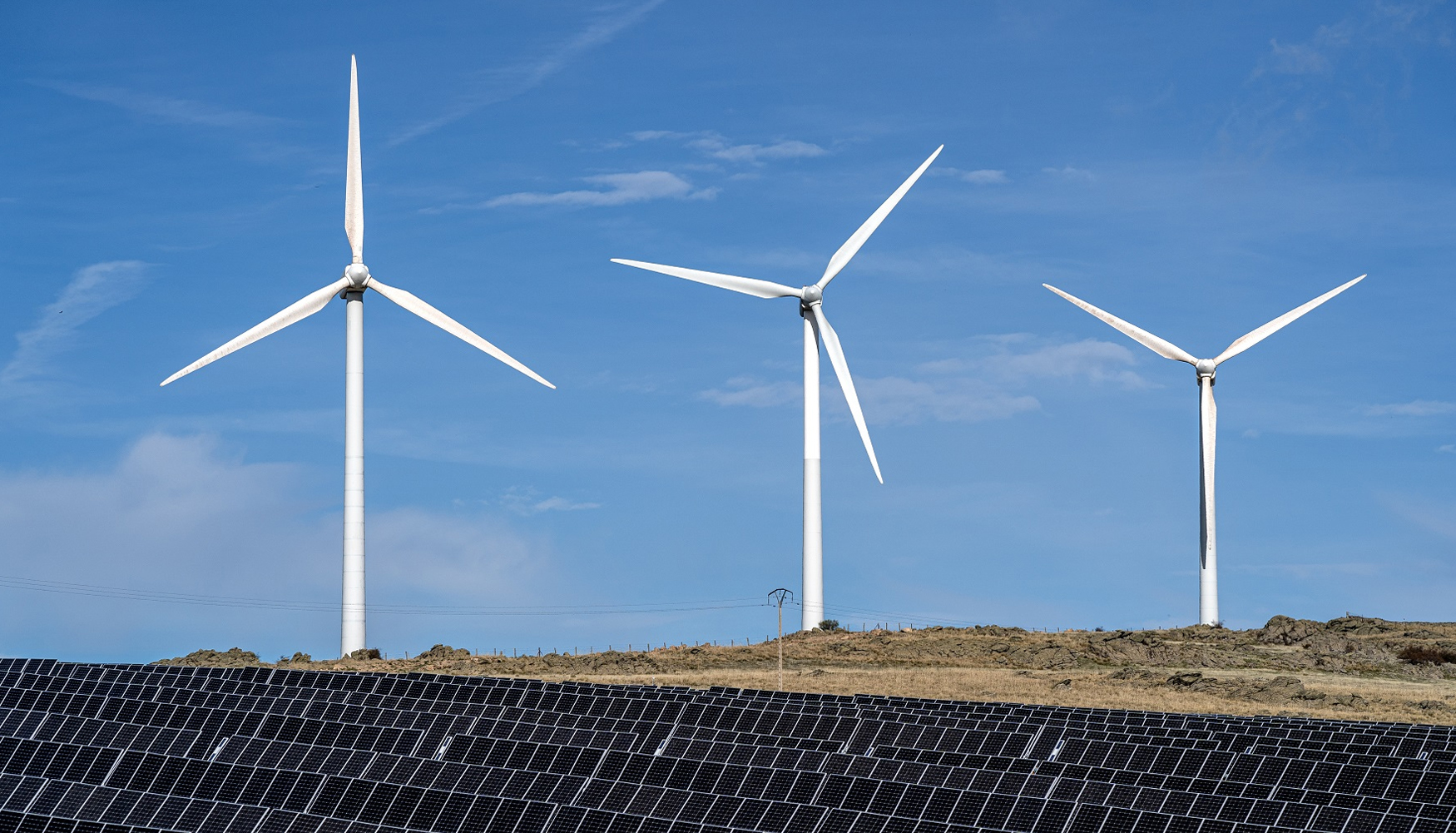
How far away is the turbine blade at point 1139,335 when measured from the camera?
93.2 metres

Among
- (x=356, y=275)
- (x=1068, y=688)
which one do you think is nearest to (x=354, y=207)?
(x=356, y=275)

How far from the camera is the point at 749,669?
3105 inches

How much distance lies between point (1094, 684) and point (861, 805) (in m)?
47.7

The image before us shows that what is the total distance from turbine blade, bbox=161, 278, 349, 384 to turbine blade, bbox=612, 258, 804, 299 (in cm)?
1714

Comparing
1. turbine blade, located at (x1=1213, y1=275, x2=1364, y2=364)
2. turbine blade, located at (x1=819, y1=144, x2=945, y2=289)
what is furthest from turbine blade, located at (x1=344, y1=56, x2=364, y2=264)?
turbine blade, located at (x1=1213, y1=275, x2=1364, y2=364)

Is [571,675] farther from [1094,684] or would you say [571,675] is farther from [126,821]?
[126,821]

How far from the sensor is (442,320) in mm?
73625

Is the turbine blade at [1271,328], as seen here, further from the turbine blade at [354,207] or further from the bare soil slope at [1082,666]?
the turbine blade at [354,207]

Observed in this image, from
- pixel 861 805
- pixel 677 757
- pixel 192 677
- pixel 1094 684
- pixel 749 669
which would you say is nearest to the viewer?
pixel 861 805

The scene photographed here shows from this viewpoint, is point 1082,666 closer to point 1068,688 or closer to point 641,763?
point 1068,688

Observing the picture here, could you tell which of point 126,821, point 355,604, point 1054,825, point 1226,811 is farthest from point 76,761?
point 355,604

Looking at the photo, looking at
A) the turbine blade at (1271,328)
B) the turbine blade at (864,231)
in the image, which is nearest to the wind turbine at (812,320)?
the turbine blade at (864,231)

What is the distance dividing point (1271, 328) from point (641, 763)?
75428 mm

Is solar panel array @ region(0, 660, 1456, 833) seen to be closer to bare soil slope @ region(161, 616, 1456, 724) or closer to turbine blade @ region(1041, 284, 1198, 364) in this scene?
bare soil slope @ region(161, 616, 1456, 724)
